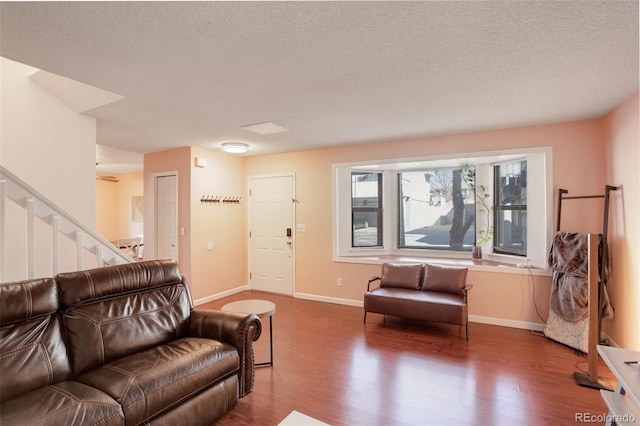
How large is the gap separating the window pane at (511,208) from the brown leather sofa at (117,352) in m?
3.70

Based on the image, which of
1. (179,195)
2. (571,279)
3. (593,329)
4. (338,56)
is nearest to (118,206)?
(179,195)

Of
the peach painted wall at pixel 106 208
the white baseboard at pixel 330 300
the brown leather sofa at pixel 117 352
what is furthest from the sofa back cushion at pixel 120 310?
the peach painted wall at pixel 106 208

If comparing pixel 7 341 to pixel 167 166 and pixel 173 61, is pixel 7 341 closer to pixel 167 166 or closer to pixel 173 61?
pixel 173 61

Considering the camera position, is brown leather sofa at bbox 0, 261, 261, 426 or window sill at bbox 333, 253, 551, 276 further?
window sill at bbox 333, 253, 551, 276

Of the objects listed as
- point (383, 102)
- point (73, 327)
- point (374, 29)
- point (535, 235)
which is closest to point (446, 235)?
point (535, 235)

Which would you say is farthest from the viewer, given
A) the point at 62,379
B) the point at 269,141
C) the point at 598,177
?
the point at 269,141

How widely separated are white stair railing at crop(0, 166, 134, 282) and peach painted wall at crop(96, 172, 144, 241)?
5909 millimetres

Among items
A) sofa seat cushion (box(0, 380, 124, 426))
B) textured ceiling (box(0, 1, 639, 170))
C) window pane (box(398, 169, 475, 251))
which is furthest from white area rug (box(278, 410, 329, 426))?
window pane (box(398, 169, 475, 251))

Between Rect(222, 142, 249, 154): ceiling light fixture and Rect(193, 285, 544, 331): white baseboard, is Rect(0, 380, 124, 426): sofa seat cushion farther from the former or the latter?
Rect(222, 142, 249, 154): ceiling light fixture

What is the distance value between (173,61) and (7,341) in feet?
6.37

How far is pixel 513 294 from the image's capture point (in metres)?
3.87

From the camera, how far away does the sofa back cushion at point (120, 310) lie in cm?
200

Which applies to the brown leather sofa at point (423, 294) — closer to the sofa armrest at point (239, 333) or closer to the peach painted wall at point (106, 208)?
the sofa armrest at point (239, 333)

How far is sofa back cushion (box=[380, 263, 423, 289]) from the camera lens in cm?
412
